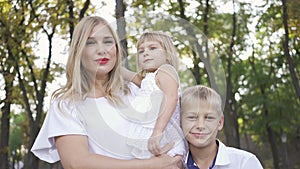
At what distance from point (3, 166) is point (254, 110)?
10.6 metres

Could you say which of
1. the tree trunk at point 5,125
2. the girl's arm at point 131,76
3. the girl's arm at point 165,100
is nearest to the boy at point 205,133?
the girl's arm at point 165,100

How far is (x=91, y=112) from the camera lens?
2256 mm

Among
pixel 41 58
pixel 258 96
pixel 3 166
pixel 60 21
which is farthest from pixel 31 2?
pixel 258 96

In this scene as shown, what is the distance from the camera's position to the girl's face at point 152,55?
2375 mm

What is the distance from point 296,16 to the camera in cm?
1166

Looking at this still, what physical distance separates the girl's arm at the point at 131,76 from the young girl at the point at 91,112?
7cm

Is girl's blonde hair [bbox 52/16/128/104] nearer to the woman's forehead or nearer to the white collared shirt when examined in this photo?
the woman's forehead

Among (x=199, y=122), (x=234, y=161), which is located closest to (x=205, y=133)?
(x=199, y=122)

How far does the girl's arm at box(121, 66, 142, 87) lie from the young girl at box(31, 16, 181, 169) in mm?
67

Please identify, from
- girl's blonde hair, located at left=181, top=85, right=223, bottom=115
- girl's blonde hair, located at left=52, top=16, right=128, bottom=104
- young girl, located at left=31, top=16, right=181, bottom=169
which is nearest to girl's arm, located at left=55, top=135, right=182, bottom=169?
young girl, located at left=31, top=16, right=181, bottom=169

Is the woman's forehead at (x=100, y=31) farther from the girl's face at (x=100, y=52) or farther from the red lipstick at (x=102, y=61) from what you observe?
the red lipstick at (x=102, y=61)

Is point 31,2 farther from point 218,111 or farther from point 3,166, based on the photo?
point 218,111

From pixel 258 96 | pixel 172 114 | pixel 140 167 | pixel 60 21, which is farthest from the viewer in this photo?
pixel 258 96

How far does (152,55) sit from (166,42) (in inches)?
3.8
